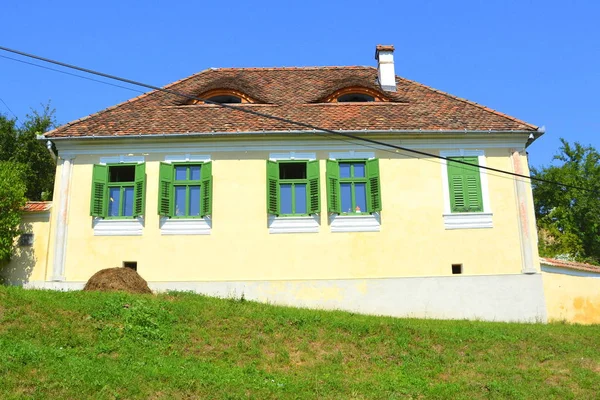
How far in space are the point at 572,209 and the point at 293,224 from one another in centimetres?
2408

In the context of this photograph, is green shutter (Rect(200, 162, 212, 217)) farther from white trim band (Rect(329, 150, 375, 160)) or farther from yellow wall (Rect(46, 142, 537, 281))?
white trim band (Rect(329, 150, 375, 160))

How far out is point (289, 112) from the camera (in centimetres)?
1809

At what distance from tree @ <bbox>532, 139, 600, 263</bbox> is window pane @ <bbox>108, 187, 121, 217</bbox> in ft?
77.6

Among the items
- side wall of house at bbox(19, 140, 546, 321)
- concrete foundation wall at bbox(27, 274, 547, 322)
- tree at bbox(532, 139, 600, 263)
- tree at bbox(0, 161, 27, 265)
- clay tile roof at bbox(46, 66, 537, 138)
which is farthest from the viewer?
tree at bbox(532, 139, 600, 263)

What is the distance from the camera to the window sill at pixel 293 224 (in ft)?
54.9

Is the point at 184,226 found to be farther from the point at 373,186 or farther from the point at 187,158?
the point at 373,186

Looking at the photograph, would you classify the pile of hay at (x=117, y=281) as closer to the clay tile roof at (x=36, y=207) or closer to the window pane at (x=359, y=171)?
the clay tile roof at (x=36, y=207)

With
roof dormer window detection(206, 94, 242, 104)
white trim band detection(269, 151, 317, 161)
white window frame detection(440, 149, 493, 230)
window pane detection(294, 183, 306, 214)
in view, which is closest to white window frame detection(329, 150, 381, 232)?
window pane detection(294, 183, 306, 214)

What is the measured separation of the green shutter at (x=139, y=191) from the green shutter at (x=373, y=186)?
6466mm

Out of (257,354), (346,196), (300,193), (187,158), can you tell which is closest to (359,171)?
(346,196)

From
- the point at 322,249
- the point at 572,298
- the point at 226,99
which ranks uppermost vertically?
the point at 226,99

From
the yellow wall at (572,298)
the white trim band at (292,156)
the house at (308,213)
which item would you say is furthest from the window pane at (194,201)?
the yellow wall at (572,298)

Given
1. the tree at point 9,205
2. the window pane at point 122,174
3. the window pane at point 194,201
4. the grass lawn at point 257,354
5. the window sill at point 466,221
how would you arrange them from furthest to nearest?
the window pane at point 122,174 → the window pane at point 194,201 → the window sill at point 466,221 → the tree at point 9,205 → the grass lawn at point 257,354

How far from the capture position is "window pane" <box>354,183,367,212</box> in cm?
→ 1694
